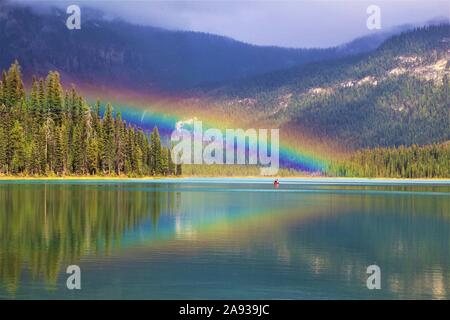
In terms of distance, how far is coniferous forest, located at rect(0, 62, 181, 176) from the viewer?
159 m

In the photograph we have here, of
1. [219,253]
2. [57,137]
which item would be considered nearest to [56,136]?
[57,137]

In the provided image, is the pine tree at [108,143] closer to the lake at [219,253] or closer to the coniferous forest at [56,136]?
the coniferous forest at [56,136]

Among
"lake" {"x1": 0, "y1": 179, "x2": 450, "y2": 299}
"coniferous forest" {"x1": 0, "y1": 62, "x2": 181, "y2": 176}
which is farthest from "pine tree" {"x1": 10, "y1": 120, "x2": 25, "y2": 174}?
"lake" {"x1": 0, "y1": 179, "x2": 450, "y2": 299}

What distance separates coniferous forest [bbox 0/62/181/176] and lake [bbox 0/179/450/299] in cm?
9205

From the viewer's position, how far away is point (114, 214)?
6531 centimetres

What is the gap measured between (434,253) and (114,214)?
106 ft

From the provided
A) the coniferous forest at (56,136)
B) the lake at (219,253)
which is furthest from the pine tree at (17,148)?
the lake at (219,253)

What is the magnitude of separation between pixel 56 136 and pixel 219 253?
131485mm

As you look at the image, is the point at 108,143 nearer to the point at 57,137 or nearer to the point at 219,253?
the point at 57,137

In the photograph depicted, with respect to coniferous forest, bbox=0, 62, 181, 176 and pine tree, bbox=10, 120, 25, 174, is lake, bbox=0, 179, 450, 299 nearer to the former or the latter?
pine tree, bbox=10, 120, 25, 174

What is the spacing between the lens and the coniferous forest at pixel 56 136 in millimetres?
159125

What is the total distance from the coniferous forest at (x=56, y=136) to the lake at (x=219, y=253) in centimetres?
9205

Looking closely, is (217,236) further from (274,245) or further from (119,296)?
(119,296)

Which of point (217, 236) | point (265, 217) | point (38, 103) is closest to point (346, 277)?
point (217, 236)
